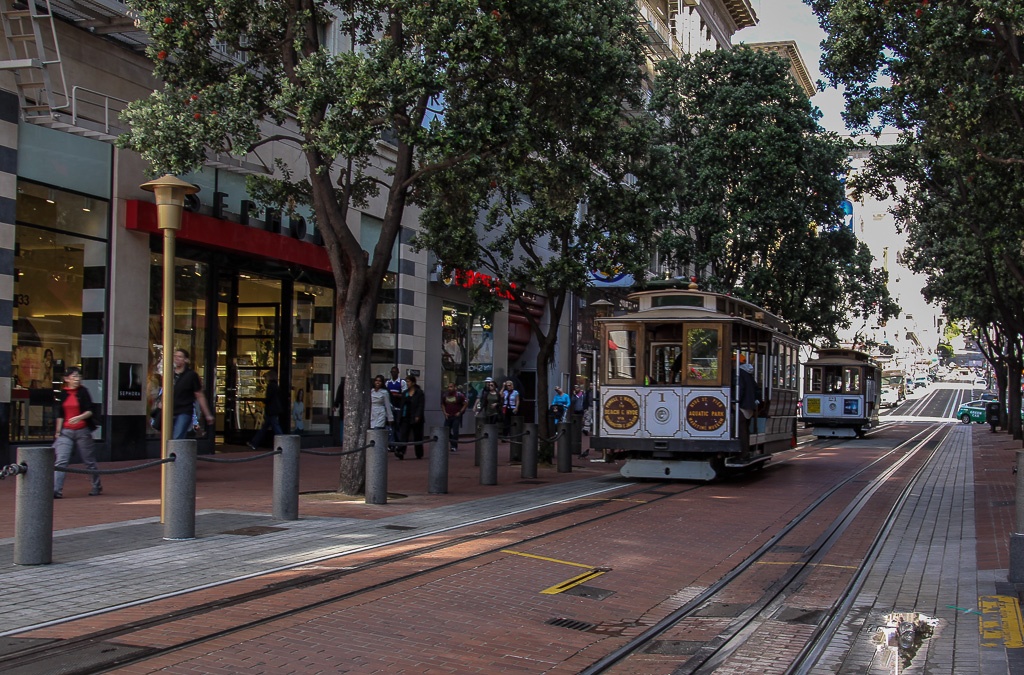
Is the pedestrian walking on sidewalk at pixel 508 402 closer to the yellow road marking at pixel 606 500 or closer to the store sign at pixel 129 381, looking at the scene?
the store sign at pixel 129 381

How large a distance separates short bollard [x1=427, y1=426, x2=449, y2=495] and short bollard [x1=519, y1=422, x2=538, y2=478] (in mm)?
3025

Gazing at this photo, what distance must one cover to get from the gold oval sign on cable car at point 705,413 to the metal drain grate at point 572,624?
1049 centimetres

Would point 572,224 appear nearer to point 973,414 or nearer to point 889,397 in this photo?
point 973,414

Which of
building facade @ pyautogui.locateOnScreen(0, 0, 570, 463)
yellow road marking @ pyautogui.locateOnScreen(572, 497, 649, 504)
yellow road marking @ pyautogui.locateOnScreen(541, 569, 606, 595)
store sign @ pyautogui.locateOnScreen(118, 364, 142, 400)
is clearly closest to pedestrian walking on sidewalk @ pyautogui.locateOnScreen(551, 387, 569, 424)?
building facade @ pyautogui.locateOnScreen(0, 0, 570, 463)

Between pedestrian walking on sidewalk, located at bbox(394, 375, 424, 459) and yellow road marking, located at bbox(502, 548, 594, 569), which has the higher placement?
pedestrian walking on sidewalk, located at bbox(394, 375, 424, 459)

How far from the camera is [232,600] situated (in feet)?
25.0

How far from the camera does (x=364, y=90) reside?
42.6 ft

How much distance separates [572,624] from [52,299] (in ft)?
42.3

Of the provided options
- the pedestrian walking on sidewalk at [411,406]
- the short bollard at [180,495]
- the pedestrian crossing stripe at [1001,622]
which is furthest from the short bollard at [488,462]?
the pedestrian crossing stripe at [1001,622]

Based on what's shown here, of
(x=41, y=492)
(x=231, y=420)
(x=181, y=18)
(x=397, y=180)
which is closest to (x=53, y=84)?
(x=181, y=18)

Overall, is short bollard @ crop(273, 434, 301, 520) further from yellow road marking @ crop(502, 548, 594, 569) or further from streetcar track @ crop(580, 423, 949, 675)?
streetcar track @ crop(580, 423, 949, 675)

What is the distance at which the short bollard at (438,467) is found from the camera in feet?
50.3

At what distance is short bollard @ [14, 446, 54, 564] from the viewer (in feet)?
28.2

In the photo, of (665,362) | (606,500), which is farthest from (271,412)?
(606,500)
